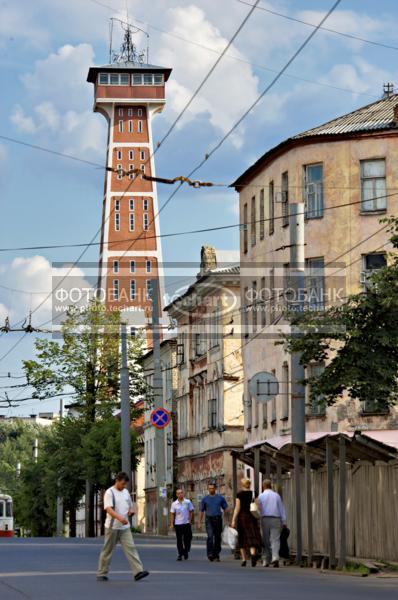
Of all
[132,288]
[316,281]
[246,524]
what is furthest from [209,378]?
[132,288]

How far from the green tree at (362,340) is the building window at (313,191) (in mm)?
27743

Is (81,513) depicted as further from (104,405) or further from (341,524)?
(341,524)

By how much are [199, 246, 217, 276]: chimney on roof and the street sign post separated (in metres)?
26.4

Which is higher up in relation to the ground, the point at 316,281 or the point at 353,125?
the point at 353,125

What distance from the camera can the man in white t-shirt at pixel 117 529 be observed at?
22.5 meters

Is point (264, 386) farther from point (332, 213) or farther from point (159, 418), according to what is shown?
point (332, 213)

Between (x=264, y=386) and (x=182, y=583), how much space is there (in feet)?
103

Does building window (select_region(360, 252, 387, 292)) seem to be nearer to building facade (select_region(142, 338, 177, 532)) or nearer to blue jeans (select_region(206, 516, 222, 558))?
building facade (select_region(142, 338, 177, 532))

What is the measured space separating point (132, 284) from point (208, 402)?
206 feet

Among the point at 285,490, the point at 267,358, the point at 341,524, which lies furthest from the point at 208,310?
the point at 341,524

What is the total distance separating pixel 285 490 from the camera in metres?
31.8

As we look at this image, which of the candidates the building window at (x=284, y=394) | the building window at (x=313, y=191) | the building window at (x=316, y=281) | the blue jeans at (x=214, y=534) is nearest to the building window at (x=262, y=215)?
the building window at (x=313, y=191)

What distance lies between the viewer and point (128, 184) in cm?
13450

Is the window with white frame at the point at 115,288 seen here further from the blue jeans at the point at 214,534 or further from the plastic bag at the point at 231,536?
the plastic bag at the point at 231,536
